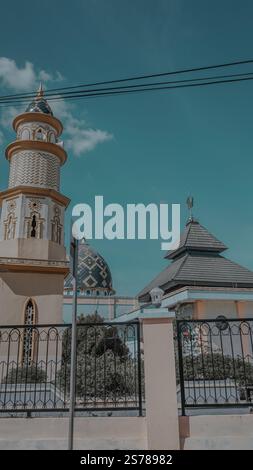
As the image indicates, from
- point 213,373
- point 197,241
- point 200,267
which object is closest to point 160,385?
point 213,373

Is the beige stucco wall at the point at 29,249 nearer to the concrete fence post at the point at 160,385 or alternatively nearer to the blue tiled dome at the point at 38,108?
the blue tiled dome at the point at 38,108

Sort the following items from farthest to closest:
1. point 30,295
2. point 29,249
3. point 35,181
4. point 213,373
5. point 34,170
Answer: point 34,170 → point 35,181 → point 29,249 → point 30,295 → point 213,373

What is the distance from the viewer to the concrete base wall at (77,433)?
15.1 ft

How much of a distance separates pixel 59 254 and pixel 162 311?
29.0 ft

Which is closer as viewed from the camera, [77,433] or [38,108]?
[77,433]

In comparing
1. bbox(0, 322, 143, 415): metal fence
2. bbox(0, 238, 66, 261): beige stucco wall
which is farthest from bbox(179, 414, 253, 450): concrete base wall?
bbox(0, 238, 66, 261): beige stucco wall

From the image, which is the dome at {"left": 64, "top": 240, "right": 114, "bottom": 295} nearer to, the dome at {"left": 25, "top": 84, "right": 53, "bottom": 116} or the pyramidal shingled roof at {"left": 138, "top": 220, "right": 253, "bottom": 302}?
the pyramidal shingled roof at {"left": 138, "top": 220, "right": 253, "bottom": 302}

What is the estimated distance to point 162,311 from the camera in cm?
490

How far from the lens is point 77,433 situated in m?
4.70

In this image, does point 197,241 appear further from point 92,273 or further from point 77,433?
point 77,433

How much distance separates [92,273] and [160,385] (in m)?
29.6

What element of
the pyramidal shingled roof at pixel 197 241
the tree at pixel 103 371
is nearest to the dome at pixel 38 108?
the tree at pixel 103 371
